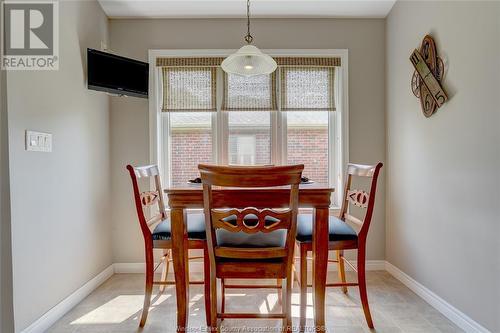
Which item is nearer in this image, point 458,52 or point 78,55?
point 458,52

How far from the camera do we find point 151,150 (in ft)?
9.78

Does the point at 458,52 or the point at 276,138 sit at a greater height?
the point at 458,52

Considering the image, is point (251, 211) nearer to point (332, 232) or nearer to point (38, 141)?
point (332, 232)

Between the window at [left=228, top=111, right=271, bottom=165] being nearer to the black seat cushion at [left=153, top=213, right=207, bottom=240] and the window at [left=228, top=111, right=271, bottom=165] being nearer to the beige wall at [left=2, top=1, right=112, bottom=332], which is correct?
the black seat cushion at [left=153, top=213, right=207, bottom=240]

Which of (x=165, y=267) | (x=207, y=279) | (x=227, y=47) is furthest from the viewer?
(x=227, y=47)

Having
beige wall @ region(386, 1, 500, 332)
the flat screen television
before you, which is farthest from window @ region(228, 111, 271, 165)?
beige wall @ region(386, 1, 500, 332)

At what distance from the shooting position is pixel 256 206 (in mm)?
1765

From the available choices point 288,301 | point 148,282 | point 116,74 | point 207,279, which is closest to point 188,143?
point 116,74

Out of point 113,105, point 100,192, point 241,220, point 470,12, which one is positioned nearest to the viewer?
point 241,220

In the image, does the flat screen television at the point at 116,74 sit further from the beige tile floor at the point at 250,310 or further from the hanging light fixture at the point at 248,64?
the beige tile floor at the point at 250,310

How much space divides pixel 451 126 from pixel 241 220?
1.57 m

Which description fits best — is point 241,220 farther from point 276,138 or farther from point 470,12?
point 470,12

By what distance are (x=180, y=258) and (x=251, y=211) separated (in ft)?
1.96

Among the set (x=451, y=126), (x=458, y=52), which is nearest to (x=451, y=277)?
(x=451, y=126)
